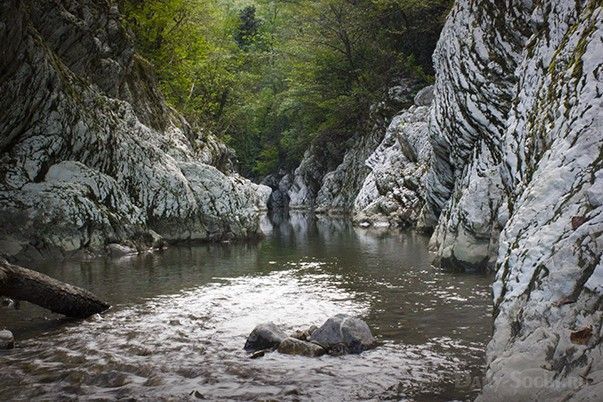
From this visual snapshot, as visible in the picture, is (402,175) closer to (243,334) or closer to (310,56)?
(310,56)

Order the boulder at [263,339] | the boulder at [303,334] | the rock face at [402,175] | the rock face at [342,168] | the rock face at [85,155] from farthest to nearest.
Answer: the rock face at [342,168] → the rock face at [402,175] → the rock face at [85,155] → the boulder at [303,334] → the boulder at [263,339]

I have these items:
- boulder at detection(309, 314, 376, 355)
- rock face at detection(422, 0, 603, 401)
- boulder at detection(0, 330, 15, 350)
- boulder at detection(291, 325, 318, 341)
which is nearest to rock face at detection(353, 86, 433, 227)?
rock face at detection(422, 0, 603, 401)

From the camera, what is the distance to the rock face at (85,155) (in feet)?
52.7

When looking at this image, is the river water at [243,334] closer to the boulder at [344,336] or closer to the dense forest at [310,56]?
the boulder at [344,336]

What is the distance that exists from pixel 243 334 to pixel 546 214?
173 inches

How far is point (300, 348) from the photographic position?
6477mm

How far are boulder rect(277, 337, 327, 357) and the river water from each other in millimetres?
134

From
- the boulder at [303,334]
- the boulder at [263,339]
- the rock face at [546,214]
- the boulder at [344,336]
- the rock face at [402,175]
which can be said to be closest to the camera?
the rock face at [546,214]

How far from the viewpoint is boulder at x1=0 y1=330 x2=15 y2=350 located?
685cm

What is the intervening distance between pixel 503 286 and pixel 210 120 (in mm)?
38965

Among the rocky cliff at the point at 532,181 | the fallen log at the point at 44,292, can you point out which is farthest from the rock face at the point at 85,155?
the rocky cliff at the point at 532,181

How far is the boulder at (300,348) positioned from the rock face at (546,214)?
220 cm

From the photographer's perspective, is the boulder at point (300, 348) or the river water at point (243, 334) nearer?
the river water at point (243, 334)

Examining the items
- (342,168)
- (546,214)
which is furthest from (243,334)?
(342,168)
